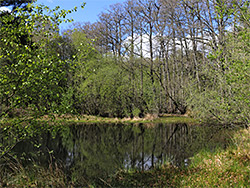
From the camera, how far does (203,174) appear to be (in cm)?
888

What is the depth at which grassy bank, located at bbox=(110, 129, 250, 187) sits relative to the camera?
7.89 metres

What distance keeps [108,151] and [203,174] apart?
7307 millimetres

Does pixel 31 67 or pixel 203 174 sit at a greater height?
pixel 31 67

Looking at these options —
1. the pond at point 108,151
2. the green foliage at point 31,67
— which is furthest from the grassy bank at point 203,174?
the green foliage at point 31,67

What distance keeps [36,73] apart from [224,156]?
8402mm

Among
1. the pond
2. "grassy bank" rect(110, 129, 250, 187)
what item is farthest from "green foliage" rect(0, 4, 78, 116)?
"grassy bank" rect(110, 129, 250, 187)

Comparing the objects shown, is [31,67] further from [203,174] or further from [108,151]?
[108,151]

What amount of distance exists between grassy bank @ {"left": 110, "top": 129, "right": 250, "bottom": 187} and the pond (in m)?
0.89

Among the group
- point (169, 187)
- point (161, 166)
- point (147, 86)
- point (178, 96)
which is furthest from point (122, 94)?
point (169, 187)

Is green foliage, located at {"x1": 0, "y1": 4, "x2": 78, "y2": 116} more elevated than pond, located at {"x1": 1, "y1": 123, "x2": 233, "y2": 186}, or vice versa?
green foliage, located at {"x1": 0, "y1": 4, "x2": 78, "y2": 116}

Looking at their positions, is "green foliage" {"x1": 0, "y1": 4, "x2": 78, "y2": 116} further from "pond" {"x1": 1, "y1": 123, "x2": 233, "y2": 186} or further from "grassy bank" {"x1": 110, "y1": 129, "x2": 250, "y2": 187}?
"grassy bank" {"x1": 110, "y1": 129, "x2": 250, "y2": 187}

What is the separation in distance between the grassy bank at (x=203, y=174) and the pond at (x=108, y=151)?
890 millimetres

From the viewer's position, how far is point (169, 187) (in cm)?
825

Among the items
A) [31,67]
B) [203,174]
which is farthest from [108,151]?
[31,67]
